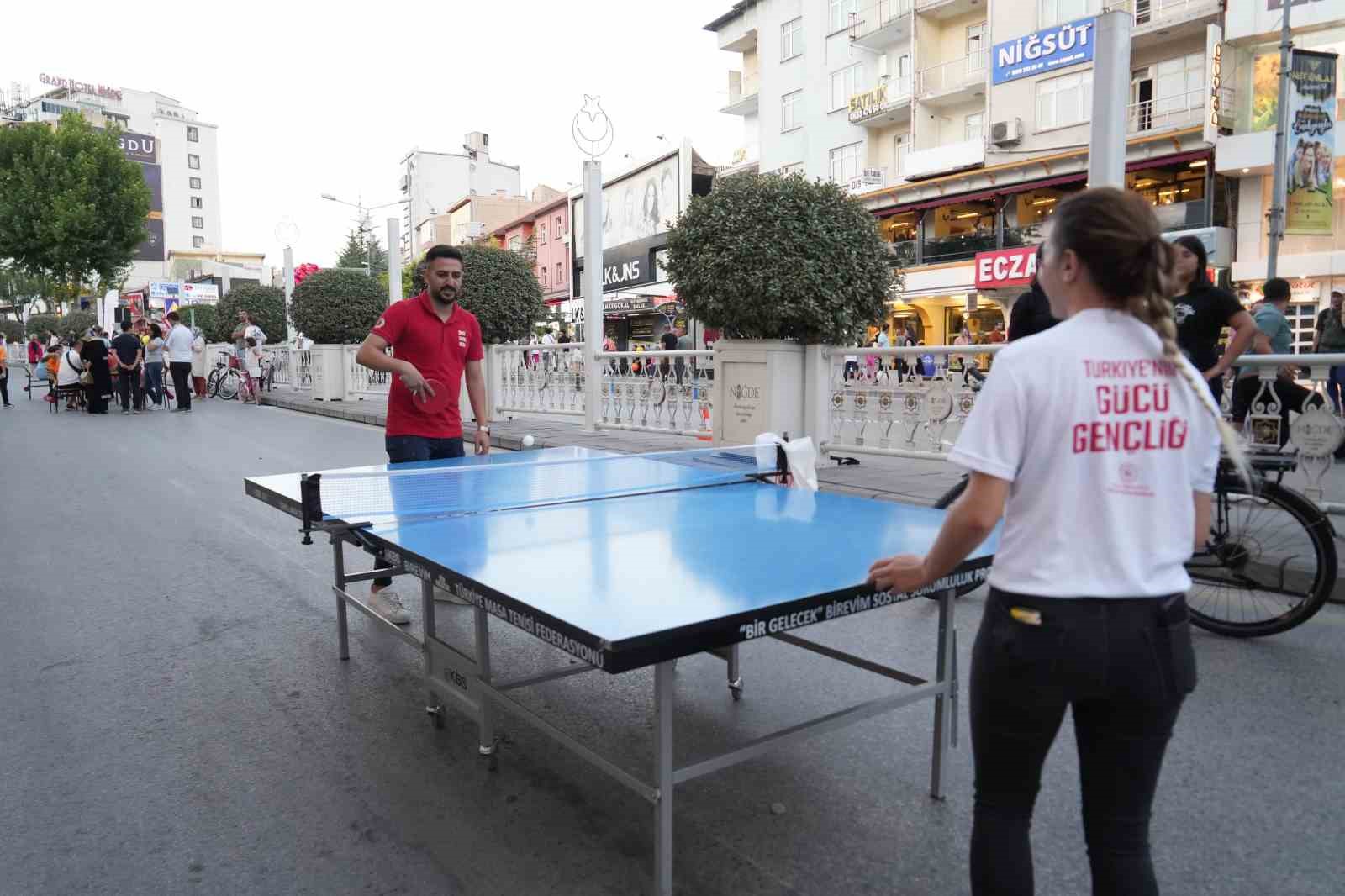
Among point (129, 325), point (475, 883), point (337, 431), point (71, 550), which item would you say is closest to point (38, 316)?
point (129, 325)

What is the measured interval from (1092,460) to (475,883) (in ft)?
6.69

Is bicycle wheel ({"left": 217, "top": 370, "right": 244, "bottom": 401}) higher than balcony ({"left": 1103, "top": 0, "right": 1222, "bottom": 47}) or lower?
lower

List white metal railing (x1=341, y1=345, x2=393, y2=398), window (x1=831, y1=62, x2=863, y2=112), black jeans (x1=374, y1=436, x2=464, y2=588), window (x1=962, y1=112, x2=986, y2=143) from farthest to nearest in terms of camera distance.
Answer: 1. window (x1=831, y1=62, x2=863, y2=112)
2. window (x1=962, y1=112, x2=986, y2=143)
3. white metal railing (x1=341, y1=345, x2=393, y2=398)
4. black jeans (x1=374, y1=436, x2=464, y2=588)

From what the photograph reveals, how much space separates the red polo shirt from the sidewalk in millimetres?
2942

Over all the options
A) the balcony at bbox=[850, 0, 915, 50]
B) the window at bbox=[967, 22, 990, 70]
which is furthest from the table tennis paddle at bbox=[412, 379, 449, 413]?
the balcony at bbox=[850, 0, 915, 50]

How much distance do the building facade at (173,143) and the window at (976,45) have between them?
3885 inches

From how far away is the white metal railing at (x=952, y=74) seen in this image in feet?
103

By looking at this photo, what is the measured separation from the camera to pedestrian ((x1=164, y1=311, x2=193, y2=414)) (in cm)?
2019

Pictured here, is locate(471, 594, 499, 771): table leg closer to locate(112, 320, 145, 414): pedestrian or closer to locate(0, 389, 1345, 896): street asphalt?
locate(0, 389, 1345, 896): street asphalt

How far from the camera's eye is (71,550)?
714 centimetres

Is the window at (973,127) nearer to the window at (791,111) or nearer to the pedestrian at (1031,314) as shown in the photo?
the window at (791,111)

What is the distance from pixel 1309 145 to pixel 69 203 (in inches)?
1468

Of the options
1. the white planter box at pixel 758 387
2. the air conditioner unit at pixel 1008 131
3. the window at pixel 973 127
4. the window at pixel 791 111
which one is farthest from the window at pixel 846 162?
the white planter box at pixel 758 387

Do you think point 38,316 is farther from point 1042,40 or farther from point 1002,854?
point 1002,854
